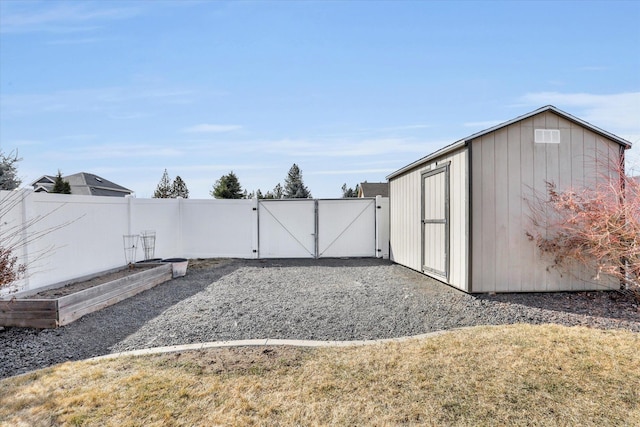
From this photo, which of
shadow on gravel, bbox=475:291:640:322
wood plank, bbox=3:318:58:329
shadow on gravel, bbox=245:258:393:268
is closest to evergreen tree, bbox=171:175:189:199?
shadow on gravel, bbox=245:258:393:268

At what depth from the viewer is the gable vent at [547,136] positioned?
562 cm

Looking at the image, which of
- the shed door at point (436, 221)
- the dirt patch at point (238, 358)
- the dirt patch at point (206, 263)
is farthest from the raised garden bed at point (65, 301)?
the shed door at point (436, 221)

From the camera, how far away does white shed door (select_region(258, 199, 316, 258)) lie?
10.4 m

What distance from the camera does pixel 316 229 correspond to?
408 inches

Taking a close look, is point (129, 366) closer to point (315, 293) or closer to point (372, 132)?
point (315, 293)

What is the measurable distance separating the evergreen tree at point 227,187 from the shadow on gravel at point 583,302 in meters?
18.8

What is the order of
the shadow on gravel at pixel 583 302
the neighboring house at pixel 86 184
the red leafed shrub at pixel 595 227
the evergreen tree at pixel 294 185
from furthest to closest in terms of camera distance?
the evergreen tree at pixel 294 185 < the neighboring house at pixel 86 184 < the red leafed shrub at pixel 595 227 < the shadow on gravel at pixel 583 302

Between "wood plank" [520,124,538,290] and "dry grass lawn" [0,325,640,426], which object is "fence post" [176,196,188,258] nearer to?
"dry grass lawn" [0,325,640,426]

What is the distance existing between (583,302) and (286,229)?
745 centimetres

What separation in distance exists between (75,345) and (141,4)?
5.82 metres

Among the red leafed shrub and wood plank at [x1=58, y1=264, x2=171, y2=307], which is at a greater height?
the red leafed shrub

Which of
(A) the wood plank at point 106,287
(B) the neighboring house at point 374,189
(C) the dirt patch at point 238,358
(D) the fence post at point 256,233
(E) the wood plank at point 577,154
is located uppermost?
(B) the neighboring house at point 374,189

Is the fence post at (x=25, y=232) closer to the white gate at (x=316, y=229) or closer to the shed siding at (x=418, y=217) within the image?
the white gate at (x=316, y=229)

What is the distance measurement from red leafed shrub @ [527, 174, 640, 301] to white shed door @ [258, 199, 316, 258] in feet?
20.4
